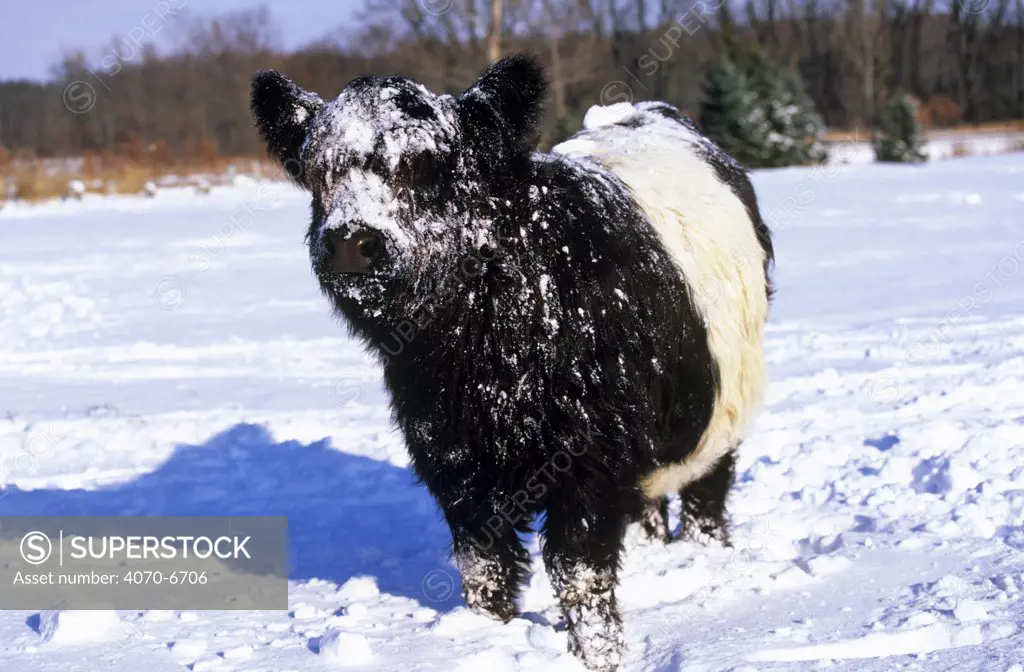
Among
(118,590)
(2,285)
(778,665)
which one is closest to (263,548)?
(118,590)

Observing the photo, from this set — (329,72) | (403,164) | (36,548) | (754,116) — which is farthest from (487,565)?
(754,116)

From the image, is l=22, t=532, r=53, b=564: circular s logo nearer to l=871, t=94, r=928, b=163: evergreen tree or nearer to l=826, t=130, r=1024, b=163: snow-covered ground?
l=826, t=130, r=1024, b=163: snow-covered ground

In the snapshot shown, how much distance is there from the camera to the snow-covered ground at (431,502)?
11.9ft

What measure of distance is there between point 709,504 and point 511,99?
2.25 metres

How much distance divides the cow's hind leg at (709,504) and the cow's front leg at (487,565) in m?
1.17

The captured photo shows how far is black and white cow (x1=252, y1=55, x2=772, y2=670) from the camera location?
3463 millimetres

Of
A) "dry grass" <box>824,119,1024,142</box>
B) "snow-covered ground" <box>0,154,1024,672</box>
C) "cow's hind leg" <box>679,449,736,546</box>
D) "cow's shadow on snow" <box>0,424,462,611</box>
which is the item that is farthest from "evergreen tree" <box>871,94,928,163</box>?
"cow's hind leg" <box>679,449,736,546</box>

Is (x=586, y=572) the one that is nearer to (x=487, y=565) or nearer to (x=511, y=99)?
(x=487, y=565)

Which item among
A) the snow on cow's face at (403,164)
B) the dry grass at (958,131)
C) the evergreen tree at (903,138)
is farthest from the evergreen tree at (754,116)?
the snow on cow's face at (403,164)

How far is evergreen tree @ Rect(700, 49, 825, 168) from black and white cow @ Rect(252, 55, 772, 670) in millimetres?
29477

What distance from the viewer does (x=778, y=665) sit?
3406 mm

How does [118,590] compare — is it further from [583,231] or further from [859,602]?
[859,602]

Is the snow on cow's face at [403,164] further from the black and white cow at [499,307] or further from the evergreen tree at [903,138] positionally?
the evergreen tree at [903,138]

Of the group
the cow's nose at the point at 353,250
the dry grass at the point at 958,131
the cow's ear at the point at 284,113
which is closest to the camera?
the cow's nose at the point at 353,250
